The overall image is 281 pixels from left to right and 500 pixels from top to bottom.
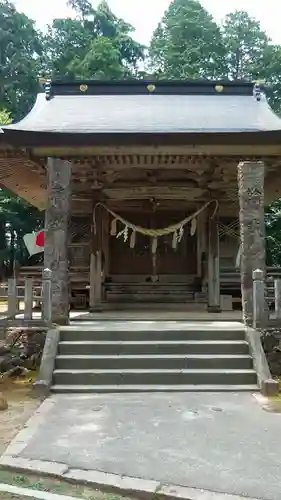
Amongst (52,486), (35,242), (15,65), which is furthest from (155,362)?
(15,65)

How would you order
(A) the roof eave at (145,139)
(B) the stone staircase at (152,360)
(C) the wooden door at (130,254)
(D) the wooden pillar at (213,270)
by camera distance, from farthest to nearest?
(C) the wooden door at (130,254), (D) the wooden pillar at (213,270), (A) the roof eave at (145,139), (B) the stone staircase at (152,360)

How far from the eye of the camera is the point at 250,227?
8.27 metres

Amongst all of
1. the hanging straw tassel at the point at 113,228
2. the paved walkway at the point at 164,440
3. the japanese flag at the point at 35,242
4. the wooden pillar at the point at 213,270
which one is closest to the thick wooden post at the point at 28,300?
the paved walkway at the point at 164,440

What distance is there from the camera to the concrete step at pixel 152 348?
7.45 metres

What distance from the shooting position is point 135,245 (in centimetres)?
1249

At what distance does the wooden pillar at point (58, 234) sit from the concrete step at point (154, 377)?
4.66ft

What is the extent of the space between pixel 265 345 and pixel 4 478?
5322 millimetres

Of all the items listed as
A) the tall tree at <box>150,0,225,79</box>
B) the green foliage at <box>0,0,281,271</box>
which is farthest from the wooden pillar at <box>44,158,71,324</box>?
the tall tree at <box>150,0,225,79</box>

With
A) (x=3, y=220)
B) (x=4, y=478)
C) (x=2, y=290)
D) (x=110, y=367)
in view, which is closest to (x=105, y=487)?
(x=4, y=478)

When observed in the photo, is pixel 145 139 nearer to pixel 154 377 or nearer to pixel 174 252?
pixel 154 377

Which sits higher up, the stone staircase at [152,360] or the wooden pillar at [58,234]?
the wooden pillar at [58,234]

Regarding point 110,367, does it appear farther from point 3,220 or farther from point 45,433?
point 3,220

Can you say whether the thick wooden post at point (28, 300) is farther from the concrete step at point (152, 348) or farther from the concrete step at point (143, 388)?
the concrete step at point (143, 388)

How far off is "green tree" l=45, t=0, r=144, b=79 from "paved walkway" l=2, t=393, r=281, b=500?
3275 centimetres
